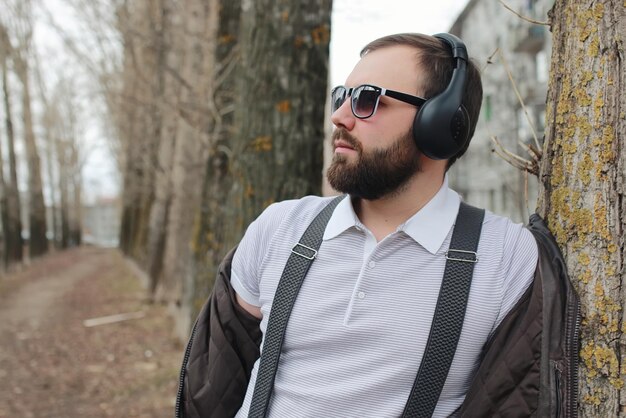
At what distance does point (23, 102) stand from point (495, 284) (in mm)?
28104

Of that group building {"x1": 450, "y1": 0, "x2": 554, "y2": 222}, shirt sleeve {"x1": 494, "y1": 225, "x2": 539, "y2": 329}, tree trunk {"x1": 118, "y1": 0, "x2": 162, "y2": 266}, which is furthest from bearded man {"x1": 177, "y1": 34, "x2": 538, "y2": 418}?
building {"x1": 450, "y1": 0, "x2": 554, "y2": 222}

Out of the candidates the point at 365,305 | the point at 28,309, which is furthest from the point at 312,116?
the point at 28,309

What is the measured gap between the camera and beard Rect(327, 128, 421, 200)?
7.52 feet

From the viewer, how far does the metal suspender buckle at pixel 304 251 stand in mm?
2316

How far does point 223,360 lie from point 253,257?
0.37 m

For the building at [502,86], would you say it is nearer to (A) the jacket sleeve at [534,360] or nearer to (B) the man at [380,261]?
(B) the man at [380,261]

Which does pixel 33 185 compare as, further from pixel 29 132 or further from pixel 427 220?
pixel 427 220

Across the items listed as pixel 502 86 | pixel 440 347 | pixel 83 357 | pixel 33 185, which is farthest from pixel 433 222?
pixel 33 185

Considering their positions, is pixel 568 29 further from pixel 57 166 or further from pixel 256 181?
pixel 57 166

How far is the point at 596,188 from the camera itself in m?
2.16

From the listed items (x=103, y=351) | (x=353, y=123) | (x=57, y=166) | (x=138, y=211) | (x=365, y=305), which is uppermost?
(x=353, y=123)

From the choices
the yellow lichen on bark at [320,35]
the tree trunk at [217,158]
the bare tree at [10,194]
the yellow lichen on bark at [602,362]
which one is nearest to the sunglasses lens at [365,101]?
the yellow lichen on bark at [602,362]

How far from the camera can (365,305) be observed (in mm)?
2176

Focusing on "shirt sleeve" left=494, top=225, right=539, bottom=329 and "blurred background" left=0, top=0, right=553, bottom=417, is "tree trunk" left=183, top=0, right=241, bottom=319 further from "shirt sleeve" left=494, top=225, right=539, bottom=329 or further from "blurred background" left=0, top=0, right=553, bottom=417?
"shirt sleeve" left=494, top=225, right=539, bottom=329
